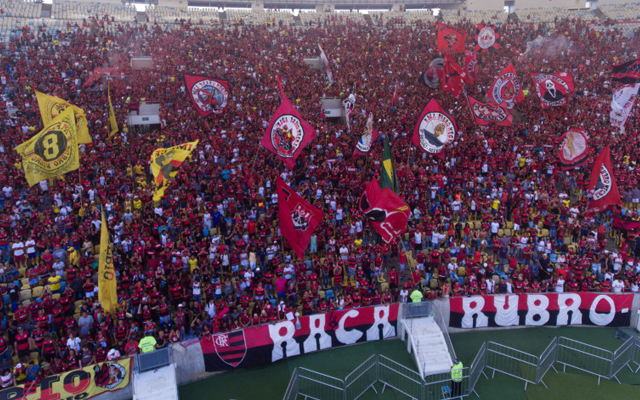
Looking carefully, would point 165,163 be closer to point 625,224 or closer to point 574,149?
point 574,149

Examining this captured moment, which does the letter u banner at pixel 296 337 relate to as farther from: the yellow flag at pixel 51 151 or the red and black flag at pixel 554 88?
the red and black flag at pixel 554 88

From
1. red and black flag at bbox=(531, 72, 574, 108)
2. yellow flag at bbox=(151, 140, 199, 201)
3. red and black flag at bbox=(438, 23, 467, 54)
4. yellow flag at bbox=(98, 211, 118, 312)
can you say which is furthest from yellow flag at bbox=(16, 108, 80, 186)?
red and black flag at bbox=(531, 72, 574, 108)

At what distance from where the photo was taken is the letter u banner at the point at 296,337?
1412 cm

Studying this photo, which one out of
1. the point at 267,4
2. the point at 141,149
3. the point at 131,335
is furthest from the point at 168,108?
the point at 267,4

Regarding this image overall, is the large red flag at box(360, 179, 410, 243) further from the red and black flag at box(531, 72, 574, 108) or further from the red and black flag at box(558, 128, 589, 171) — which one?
the red and black flag at box(531, 72, 574, 108)

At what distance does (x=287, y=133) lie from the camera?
61.1 ft

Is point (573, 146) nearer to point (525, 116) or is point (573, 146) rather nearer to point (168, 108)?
point (525, 116)

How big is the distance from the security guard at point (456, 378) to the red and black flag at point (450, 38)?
75.8 ft

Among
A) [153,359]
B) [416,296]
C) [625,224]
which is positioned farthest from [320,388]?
[625,224]

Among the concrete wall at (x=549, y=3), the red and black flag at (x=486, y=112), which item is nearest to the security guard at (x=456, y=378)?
the red and black flag at (x=486, y=112)

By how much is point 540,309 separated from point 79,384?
13.1 m

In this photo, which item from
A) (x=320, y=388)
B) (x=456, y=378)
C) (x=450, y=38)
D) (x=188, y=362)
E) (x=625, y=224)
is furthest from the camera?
(x=450, y=38)

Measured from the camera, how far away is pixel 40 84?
102 ft

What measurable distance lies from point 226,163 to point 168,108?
8697mm
